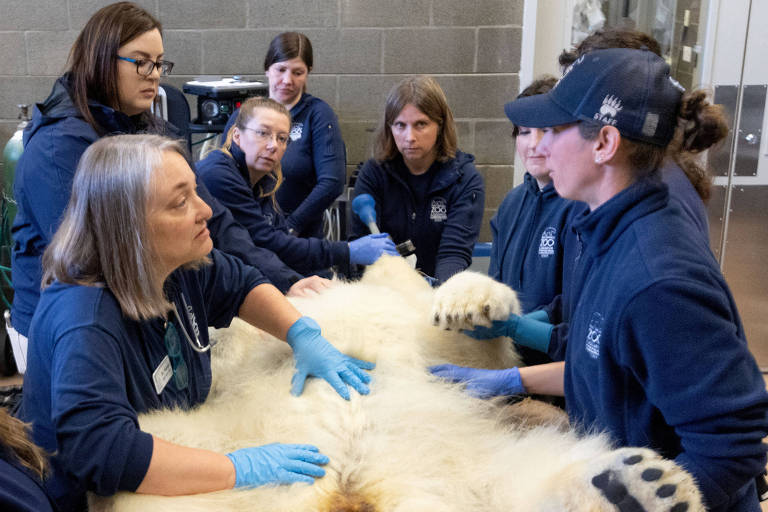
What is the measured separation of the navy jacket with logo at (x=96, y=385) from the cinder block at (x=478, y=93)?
3.18 meters

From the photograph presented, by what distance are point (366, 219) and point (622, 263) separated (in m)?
1.75

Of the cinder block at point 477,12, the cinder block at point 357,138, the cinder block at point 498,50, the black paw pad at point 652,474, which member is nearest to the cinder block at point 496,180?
the cinder block at point 498,50

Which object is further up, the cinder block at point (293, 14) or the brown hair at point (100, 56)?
the cinder block at point (293, 14)

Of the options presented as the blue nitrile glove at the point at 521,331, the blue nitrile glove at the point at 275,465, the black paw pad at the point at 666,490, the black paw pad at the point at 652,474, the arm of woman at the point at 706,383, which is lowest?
the blue nitrile glove at the point at 275,465

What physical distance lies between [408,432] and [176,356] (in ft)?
1.62

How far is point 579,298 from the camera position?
1271 mm

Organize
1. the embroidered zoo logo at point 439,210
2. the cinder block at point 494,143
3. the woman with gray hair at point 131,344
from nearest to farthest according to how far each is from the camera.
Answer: the woman with gray hair at point 131,344 → the embroidered zoo logo at point 439,210 → the cinder block at point 494,143

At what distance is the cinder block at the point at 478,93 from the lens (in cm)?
427

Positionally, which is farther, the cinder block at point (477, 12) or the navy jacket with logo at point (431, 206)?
the cinder block at point (477, 12)

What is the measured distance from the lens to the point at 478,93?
4.31 metres

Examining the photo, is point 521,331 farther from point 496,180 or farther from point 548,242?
point 496,180

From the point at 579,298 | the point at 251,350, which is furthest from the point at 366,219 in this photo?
the point at 579,298

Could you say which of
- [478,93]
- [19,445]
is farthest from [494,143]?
[19,445]

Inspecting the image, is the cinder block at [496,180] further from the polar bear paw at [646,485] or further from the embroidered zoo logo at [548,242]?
the polar bear paw at [646,485]
